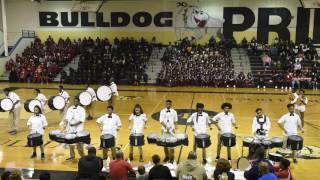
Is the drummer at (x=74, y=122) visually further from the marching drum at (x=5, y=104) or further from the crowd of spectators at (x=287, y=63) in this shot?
the crowd of spectators at (x=287, y=63)

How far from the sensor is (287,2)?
38312 mm

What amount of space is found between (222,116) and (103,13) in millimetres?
29212

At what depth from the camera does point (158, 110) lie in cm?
2281

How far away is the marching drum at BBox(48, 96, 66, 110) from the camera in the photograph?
1680 cm

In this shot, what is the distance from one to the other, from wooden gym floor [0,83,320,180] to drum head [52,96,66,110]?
138 centimetres

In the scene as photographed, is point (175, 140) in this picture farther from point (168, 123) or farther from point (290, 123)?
point (290, 123)

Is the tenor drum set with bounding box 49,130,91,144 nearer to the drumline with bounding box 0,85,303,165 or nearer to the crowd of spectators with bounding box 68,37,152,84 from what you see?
the drumline with bounding box 0,85,303,165

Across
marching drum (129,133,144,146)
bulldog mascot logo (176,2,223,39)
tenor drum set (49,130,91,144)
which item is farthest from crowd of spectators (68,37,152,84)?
marching drum (129,133,144,146)

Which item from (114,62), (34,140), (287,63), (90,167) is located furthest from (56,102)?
(287,63)

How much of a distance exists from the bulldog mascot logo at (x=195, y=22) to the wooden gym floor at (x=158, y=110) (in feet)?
30.9

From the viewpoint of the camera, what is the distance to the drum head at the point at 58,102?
16859 millimetres

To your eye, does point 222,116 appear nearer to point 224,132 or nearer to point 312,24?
point 224,132

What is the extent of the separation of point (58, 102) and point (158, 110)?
7180mm

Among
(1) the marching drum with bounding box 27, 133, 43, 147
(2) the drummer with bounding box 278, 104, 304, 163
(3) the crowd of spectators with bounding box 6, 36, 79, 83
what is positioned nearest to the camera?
(2) the drummer with bounding box 278, 104, 304, 163
